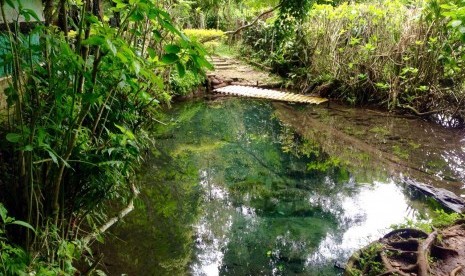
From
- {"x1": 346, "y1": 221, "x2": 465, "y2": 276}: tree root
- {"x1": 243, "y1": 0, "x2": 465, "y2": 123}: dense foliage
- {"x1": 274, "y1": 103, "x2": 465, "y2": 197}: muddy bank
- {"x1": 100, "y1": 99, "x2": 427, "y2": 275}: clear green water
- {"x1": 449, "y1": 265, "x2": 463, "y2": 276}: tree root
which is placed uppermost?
{"x1": 243, "y1": 0, "x2": 465, "y2": 123}: dense foliage

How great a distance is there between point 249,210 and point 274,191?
0.69m

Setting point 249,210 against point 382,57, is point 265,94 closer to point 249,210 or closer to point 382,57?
point 382,57

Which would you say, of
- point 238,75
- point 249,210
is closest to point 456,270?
point 249,210

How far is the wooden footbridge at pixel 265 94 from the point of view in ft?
34.9

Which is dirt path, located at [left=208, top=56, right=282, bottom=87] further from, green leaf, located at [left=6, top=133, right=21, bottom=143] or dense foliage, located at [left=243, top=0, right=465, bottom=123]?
green leaf, located at [left=6, top=133, right=21, bottom=143]

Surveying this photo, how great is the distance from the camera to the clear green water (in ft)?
12.9

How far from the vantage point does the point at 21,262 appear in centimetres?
198

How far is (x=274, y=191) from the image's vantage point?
5.54 m

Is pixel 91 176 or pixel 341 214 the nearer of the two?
pixel 91 176

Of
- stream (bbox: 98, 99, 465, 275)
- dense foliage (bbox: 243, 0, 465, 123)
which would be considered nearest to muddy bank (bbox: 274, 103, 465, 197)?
stream (bbox: 98, 99, 465, 275)

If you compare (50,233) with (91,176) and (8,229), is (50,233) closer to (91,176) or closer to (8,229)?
(8,229)

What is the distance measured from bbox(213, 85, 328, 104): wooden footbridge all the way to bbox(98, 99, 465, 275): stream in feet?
5.17

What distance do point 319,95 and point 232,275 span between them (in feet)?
26.8

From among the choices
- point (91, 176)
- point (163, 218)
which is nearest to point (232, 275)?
point (163, 218)
